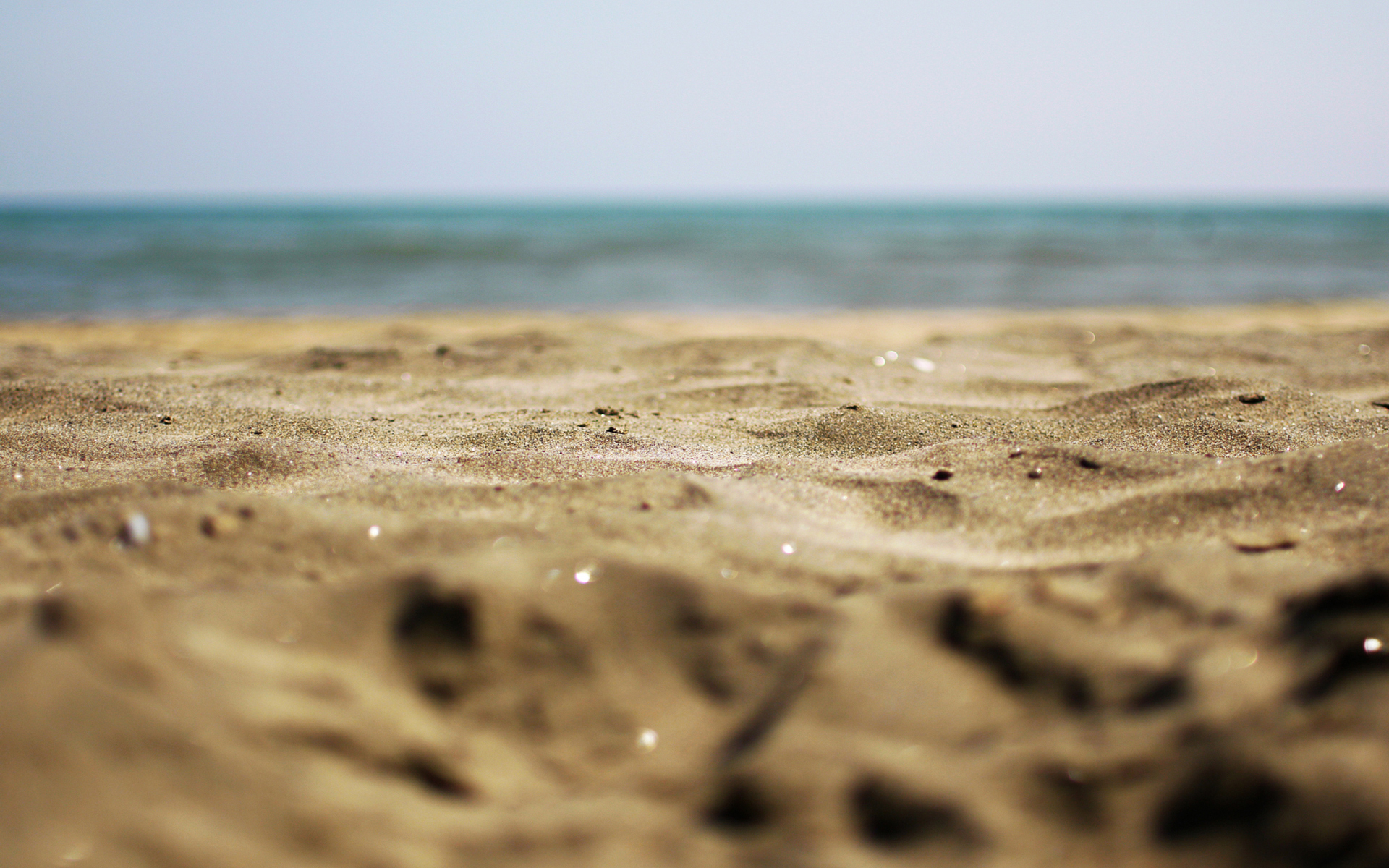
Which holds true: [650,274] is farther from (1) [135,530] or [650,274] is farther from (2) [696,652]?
(2) [696,652]

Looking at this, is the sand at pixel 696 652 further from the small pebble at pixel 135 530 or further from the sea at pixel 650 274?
the sea at pixel 650 274

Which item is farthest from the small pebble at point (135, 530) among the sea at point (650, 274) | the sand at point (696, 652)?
the sea at point (650, 274)

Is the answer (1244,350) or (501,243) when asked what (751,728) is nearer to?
(1244,350)

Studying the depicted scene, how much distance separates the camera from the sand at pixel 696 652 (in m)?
0.85

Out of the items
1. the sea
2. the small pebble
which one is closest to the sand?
the small pebble

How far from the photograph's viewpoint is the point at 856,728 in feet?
3.33

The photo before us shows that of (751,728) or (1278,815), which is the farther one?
(751,728)

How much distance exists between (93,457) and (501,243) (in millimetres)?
14823

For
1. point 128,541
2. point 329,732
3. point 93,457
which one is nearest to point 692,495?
point 329,732

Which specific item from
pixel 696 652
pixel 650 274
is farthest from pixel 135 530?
pixel 650 274

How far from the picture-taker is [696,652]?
1180mm

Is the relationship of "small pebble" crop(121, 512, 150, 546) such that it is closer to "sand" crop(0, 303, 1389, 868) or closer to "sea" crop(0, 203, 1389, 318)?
"sand" crop(0, 303, 1389, 868)

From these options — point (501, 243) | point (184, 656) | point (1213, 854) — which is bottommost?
point (1213, 854)

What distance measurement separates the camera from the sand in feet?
2.78
